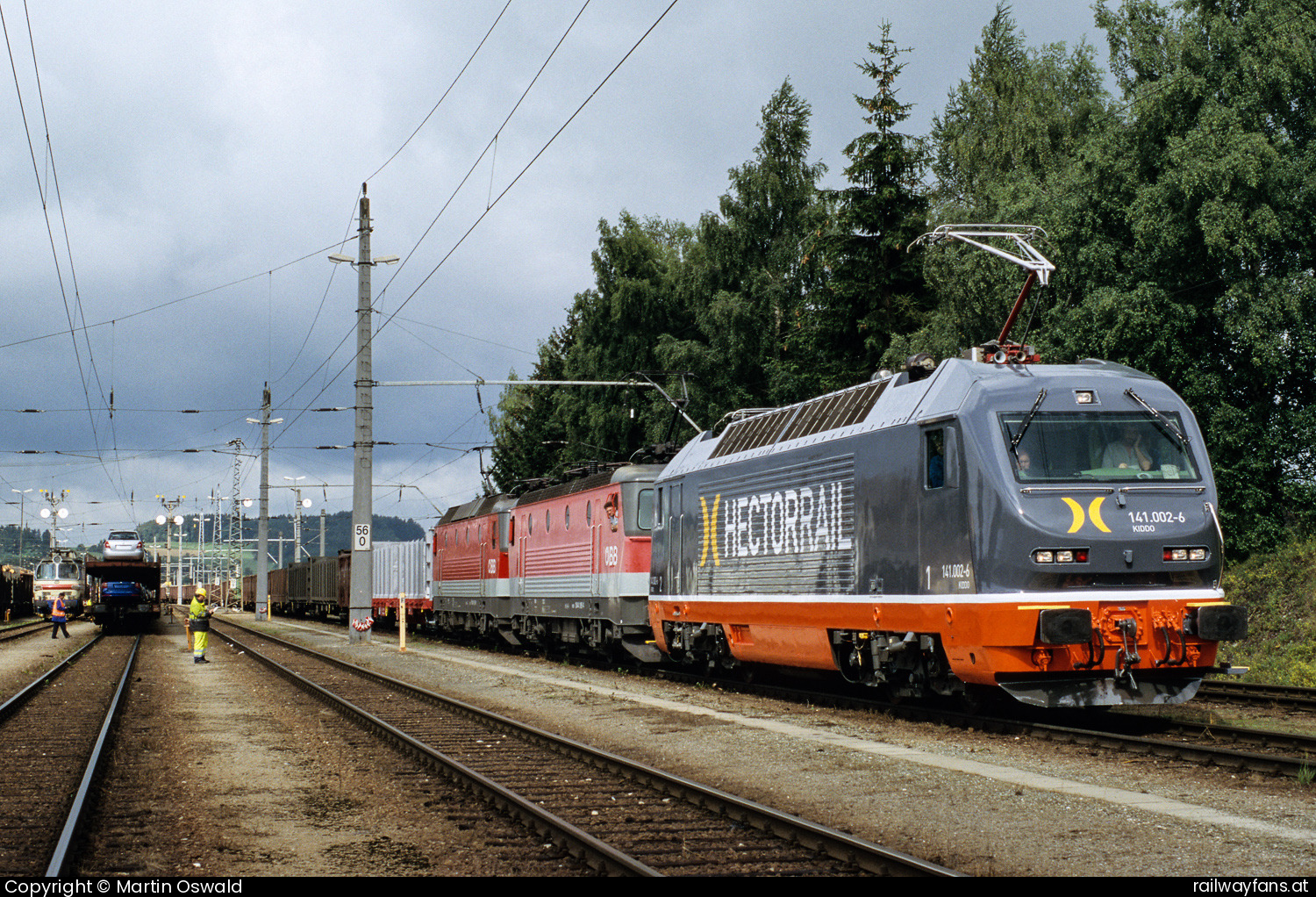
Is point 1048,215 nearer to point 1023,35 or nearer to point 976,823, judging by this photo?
point 1023,35

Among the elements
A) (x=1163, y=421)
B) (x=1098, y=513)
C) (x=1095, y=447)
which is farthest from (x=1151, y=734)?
(x=1163, y=421)

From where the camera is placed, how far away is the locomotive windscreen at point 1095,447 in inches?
466

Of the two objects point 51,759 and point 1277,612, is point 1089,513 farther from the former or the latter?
point 1277,612

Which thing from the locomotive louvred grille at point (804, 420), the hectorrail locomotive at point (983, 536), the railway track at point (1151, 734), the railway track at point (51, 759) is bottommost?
the railway track at point (51, 759)

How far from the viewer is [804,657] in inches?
607

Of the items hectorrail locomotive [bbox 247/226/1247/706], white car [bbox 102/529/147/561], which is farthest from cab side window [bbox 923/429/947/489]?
white car [bbox 102/529/147/561]

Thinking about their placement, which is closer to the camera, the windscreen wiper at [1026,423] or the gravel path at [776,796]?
the gravel path at [776,796]

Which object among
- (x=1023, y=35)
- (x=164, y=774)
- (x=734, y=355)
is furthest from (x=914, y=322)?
(x=164, y=774)

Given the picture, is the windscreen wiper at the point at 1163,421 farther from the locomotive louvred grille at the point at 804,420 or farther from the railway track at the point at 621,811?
the railway track at the point at 621,811

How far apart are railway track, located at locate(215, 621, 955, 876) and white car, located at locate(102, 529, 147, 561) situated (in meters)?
34.0

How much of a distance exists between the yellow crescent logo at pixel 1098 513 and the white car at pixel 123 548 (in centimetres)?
4091

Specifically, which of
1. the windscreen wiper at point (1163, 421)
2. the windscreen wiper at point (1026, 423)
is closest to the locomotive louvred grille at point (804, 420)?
the windscreen wiper at point (1026, 423)

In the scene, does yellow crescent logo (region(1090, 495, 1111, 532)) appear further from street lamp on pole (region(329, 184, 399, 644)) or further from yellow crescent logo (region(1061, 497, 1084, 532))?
street lamp on pole (region(329, 184, 399, 644))

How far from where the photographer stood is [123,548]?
152ft
